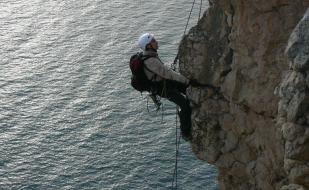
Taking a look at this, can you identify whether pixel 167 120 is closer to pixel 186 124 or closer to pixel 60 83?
pixel 60 83

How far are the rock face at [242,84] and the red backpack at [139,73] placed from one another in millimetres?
862

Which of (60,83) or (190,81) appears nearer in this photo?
(190,81)

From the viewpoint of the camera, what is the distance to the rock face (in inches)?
403

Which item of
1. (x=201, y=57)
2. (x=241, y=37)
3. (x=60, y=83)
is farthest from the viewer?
(x=60, y=83)

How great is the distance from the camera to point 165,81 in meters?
12.1

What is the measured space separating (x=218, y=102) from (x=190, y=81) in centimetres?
76

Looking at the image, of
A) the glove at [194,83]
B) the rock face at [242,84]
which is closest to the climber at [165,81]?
the glove at [194,83]

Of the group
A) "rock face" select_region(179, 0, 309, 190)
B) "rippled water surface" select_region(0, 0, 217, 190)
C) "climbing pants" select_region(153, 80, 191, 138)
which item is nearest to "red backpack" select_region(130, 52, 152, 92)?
"climbing pants" select_region(153, 80, 191, 138)

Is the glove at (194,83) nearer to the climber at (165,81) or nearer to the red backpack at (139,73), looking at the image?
the climber at (165,81)

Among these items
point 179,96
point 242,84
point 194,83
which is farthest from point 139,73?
point 242,84

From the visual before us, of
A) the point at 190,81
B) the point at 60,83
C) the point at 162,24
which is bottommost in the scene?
the point at 60,83

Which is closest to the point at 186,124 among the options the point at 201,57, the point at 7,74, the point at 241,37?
the point at 201,57

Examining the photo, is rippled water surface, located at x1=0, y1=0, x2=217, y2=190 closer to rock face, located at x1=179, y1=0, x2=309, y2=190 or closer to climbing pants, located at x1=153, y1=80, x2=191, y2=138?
climbing pants, located at x1=153, y1=80, x2=191, y2=138

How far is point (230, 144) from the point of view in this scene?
1245 cm
